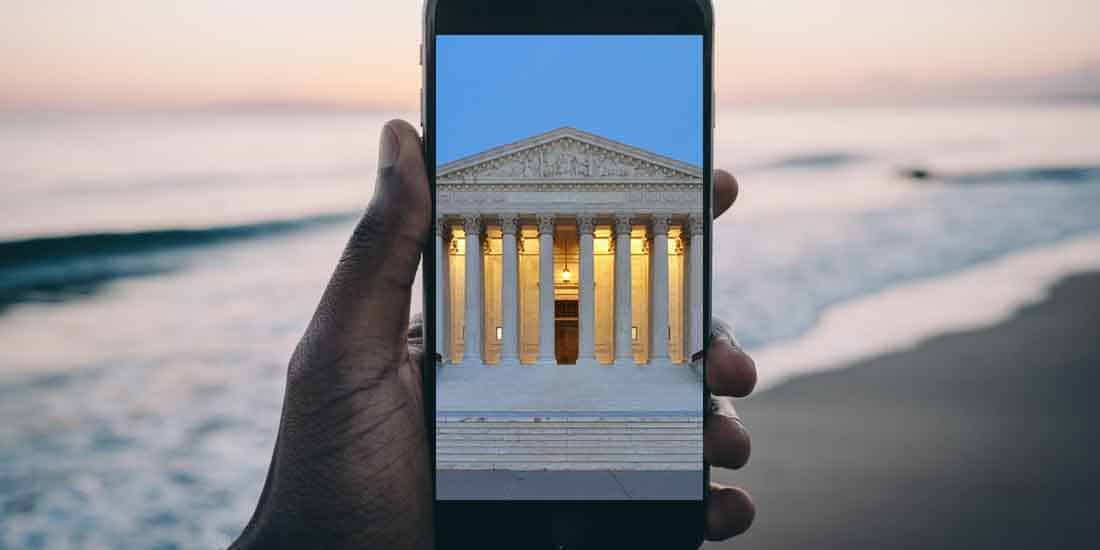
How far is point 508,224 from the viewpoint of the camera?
4.26 meters

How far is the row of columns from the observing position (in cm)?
405

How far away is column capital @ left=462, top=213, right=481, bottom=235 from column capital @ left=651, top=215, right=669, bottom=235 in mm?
722

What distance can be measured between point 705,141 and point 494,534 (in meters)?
1.68

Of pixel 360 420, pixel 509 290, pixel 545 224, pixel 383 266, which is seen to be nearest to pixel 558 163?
pixel 545 224

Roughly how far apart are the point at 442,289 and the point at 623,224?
934 mm

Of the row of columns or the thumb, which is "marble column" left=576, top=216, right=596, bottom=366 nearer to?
the row of columns

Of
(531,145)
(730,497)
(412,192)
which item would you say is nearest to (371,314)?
(412,192)

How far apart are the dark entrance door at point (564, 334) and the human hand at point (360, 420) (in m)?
0.55

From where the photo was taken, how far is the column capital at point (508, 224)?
166 inches

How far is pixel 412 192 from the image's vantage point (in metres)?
4.01

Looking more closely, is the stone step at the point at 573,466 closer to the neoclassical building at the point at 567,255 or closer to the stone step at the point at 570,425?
the stone step at the point at 570,425

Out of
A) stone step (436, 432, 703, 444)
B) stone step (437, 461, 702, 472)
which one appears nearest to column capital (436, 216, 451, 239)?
stone step (436, 432, 703, 444)

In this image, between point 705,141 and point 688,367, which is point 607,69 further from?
point 688,367

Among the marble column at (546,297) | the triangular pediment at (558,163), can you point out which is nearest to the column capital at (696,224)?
the triangular pediment at (558,163)
